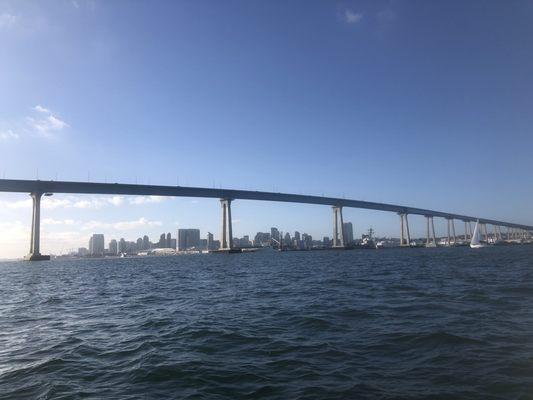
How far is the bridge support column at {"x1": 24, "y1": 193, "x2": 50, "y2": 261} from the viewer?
3499 inches

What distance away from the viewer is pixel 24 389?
271 inches

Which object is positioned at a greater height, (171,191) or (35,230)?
(171,191)

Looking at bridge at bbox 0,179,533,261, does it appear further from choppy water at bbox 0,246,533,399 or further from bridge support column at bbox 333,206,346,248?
choppy water at bbox 0,246,533,399

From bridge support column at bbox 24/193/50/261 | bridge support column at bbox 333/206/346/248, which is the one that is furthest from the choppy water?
bridge support column at bbox 333/206/346/248

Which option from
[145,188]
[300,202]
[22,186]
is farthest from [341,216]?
[22,186]

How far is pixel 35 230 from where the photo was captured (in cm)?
8894

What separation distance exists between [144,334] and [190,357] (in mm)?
3135

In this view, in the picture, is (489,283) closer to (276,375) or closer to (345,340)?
(345,340)

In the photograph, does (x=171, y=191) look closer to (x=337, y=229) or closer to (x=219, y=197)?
(x=219, y=197)

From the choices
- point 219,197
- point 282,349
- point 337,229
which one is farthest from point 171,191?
point 282,349

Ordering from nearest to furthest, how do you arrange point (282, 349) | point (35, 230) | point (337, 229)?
point (282, 349) < point (35, 230) < point (337, 229)

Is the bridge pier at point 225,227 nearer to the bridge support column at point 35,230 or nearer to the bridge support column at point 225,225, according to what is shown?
the bridge support column at point 225,225

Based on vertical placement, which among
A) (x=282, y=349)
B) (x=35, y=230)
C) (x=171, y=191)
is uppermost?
(x=171, y=191)

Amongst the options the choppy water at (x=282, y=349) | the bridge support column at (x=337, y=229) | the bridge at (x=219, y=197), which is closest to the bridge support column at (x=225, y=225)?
the bridge at (x=219, y=197)
